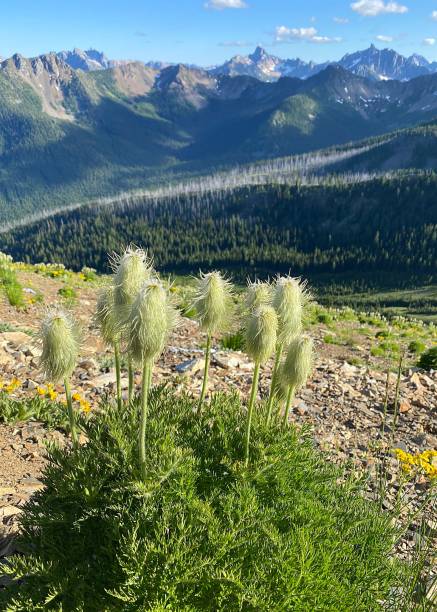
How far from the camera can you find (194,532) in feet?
13.2

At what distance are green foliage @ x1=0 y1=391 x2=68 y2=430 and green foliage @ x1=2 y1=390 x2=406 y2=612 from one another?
3513mm

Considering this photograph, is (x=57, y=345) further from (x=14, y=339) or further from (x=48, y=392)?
(x=14, y=339)

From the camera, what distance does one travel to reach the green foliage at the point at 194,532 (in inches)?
154

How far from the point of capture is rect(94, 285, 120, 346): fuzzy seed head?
4441 mm

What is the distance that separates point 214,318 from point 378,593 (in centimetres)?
283

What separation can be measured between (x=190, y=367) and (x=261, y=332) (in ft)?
24.1

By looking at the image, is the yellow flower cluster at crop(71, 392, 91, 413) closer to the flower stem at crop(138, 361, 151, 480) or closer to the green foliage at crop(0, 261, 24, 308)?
the flower stem at crop(138, 361, 151, 480)

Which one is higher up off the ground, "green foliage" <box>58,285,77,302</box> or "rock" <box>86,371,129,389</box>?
"rock" <box>86,371,129,389</box>

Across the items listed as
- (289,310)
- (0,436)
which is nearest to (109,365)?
(0,436)

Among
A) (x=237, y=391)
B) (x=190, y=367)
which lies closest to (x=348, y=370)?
(x=190, y=367)

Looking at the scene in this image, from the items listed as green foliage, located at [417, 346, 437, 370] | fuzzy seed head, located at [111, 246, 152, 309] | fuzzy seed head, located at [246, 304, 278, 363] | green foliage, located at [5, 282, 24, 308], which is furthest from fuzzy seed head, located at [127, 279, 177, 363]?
green foliage, located at [417, 346, 437, 370]

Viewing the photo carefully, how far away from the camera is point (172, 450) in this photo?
4.27 m

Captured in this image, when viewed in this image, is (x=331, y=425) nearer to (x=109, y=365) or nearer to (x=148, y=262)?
(x=109, y=365)

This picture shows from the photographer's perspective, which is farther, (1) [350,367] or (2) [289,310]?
(1) [350,367]
